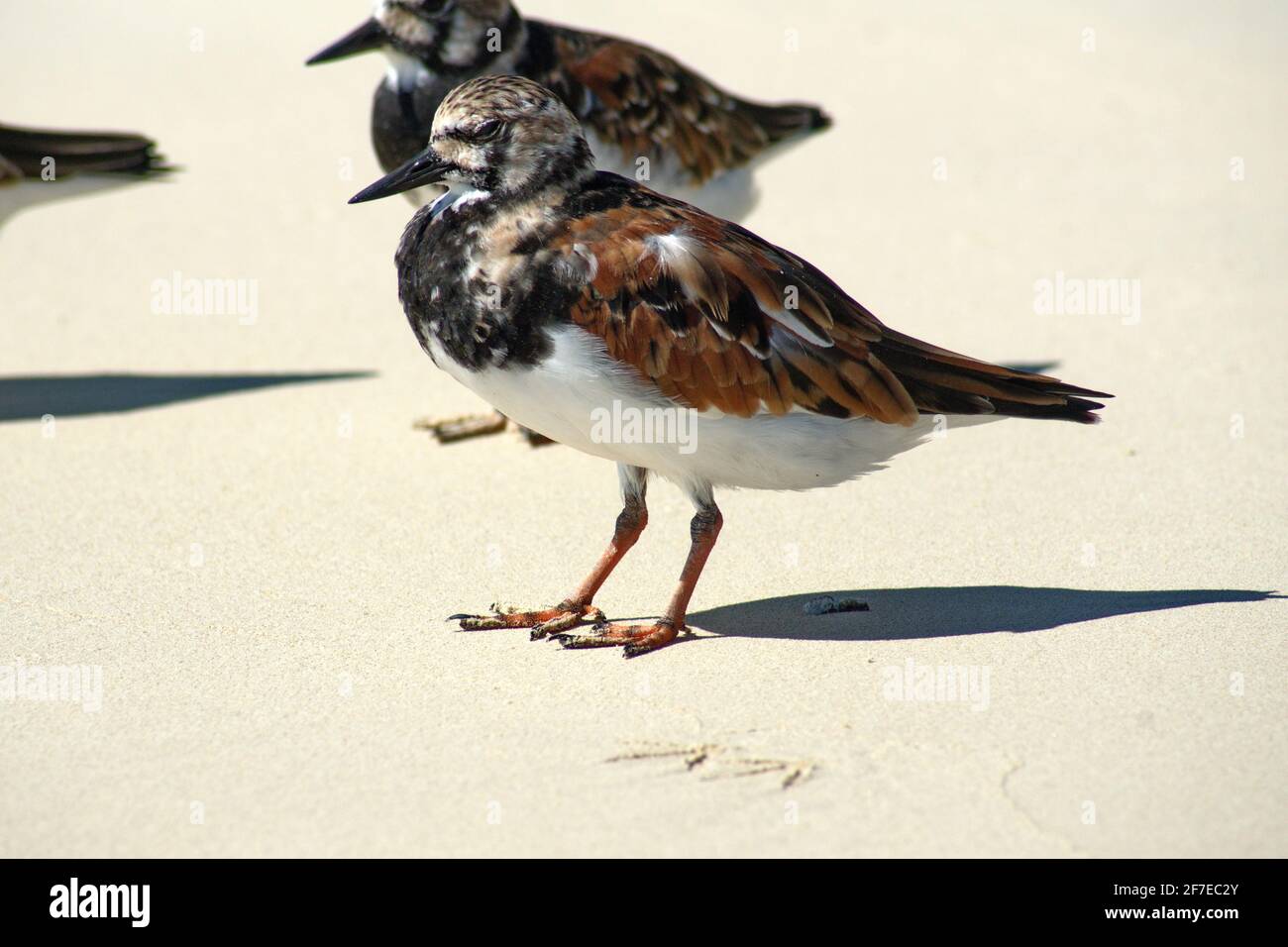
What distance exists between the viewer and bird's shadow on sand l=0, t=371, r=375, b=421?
9.42 metres

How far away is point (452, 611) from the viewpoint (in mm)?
6523

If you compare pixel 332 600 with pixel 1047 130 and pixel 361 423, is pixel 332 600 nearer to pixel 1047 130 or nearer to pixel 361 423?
pixel 361 423

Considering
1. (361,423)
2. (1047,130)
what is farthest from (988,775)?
(1047,130)

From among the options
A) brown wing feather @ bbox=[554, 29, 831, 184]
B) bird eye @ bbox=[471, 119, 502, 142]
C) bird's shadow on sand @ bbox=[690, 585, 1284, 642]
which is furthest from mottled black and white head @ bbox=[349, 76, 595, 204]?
brown wing feather @ bbox=[554, 29, 831, 184]

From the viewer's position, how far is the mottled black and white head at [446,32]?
8.77 m

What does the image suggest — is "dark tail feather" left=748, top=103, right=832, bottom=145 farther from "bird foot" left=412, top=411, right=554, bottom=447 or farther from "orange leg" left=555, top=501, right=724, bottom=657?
"orange leg" left=555, top=501, right=724, bottom=657

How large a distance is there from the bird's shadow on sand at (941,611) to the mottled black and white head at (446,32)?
394 centimetres

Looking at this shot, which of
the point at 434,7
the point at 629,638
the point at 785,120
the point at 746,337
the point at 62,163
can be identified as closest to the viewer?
the point at 746,337

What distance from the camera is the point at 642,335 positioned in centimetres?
581

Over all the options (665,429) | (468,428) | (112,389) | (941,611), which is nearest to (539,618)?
(665,429)

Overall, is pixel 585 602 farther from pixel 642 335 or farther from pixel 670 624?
pixel 642 335

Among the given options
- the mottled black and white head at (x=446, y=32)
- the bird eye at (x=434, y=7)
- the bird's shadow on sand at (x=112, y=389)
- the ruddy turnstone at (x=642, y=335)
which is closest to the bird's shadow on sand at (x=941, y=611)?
the ruddy turnstone at (x=642, y=335)

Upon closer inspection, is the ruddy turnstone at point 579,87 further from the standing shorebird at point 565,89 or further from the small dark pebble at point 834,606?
the small dark pebble at point 834,606

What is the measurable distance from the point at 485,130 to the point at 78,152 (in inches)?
225
